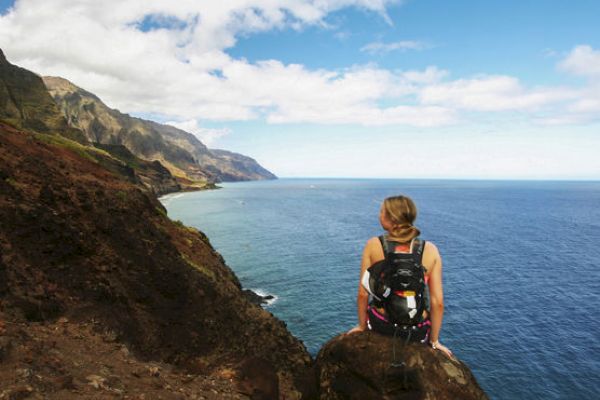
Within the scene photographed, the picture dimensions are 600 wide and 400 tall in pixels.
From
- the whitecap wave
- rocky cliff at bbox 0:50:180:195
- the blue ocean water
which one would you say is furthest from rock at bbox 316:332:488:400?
rocky cliff at bbox 0:50:180:195

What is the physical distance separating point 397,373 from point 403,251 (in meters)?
2.53

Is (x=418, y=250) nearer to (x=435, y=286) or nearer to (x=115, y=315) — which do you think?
(x=435, y=286)

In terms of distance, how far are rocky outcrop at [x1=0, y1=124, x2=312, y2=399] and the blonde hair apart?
6521mm

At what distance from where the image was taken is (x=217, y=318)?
16172 mm

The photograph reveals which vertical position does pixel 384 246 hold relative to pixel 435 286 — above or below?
above

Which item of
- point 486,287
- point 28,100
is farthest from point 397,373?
point 28,100

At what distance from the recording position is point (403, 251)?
5945mm

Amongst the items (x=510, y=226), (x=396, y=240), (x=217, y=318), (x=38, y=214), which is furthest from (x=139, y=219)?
(x=510, y=226)

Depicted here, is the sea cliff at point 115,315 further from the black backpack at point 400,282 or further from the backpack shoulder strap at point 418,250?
the backpack shoulder strap at point 418,250

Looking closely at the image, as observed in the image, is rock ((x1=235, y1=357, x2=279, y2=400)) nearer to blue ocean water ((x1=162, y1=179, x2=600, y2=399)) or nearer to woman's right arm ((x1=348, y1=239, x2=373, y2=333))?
woman's right arm ((x1=348, y1=239, x2=373, y2=333))

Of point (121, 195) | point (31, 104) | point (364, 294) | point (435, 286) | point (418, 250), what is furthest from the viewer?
point (31, 104)

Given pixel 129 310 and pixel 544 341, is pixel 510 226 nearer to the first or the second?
pixel 544 341

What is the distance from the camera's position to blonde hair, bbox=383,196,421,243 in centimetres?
584

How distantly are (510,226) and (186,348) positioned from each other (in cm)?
10654
